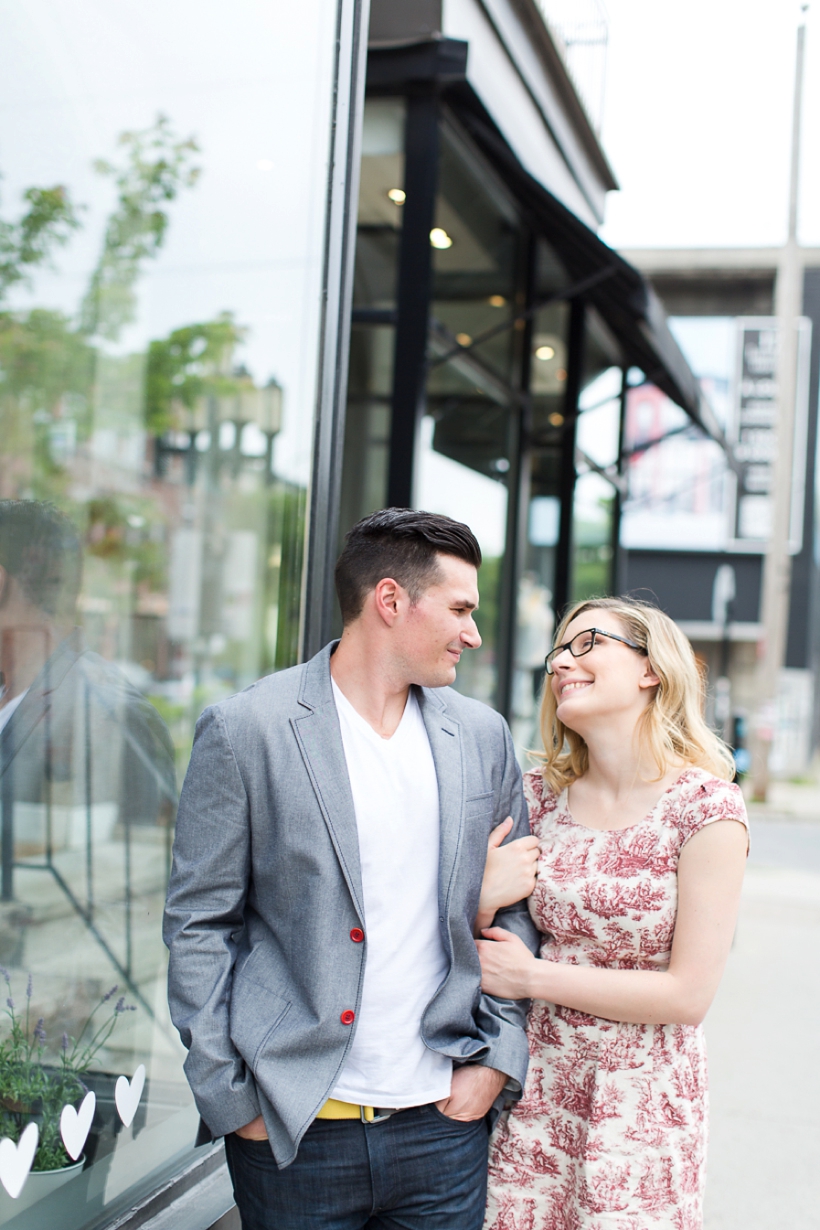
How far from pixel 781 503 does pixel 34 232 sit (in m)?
11.7

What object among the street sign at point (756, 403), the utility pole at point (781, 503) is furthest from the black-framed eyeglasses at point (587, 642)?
the street sign at point (756, 403)

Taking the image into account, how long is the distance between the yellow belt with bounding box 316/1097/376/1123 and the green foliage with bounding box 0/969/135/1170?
2.68 feet

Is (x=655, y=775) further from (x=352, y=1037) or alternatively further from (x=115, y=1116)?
(x=115, y=1116)

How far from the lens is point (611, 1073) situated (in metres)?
2.06

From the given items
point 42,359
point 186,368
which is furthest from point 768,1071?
point 186,368

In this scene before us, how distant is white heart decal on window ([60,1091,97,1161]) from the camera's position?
8.01ft

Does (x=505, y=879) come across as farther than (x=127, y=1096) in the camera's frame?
No

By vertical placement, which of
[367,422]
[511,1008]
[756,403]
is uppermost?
[756,403]

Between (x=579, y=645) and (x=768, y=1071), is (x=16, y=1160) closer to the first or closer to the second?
(x=579, y=645)

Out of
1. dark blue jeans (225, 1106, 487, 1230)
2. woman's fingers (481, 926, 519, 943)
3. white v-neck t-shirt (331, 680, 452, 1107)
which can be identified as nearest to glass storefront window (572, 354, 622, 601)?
woman's fingers (481, 926, 519, 943)

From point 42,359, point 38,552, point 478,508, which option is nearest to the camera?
point 38,552

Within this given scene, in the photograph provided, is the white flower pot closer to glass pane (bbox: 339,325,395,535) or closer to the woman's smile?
the woman's smile

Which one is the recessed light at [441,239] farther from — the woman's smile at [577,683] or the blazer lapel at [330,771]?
the blazer lapel at [330,771]

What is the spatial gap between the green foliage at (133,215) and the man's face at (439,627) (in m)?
5.07
